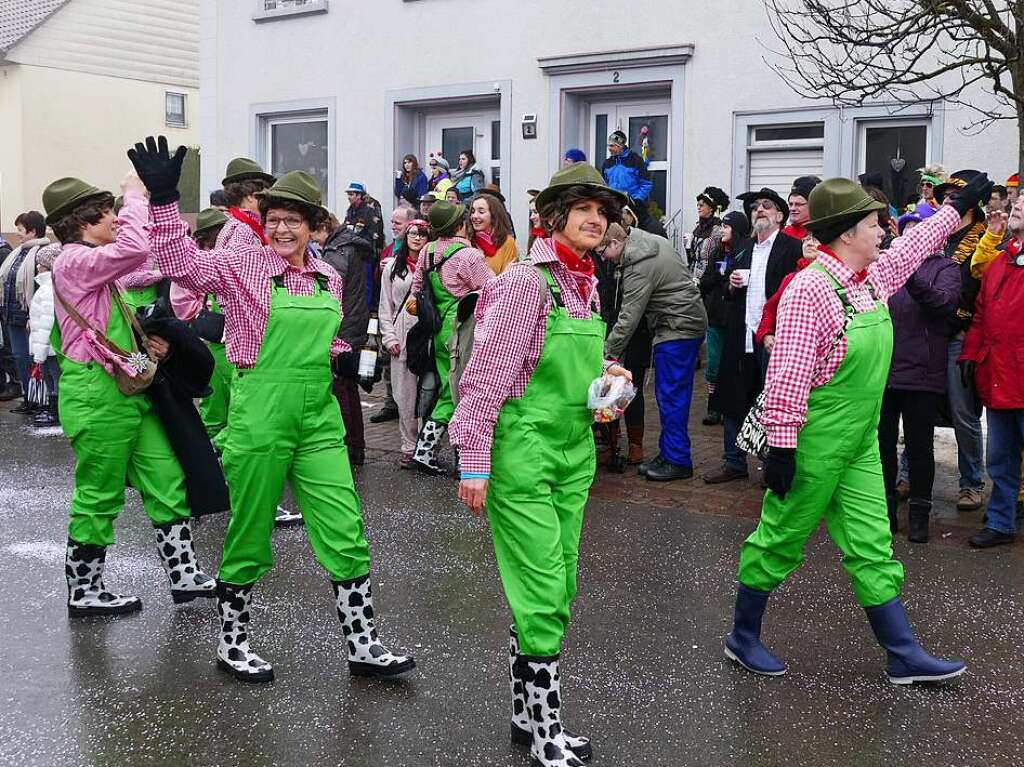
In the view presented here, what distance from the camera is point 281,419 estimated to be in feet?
16.3

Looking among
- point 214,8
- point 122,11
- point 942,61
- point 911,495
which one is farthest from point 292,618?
point 122,11

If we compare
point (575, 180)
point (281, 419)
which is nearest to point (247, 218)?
point (281, 419)

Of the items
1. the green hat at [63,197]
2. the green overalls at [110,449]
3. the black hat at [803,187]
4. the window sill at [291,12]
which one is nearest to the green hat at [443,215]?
the black hat at [803,187]

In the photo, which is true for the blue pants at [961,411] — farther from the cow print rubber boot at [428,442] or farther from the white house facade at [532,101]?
the white house facade at [532,101]

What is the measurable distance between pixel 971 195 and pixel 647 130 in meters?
9.68

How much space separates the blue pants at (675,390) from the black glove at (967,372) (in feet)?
6.88

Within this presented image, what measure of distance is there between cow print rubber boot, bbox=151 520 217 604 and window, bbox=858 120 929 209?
9.46 m

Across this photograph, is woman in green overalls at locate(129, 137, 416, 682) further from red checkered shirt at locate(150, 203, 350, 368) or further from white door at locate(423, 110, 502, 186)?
white door at locate(423, 110, 502, 186)

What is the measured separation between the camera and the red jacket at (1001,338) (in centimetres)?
744

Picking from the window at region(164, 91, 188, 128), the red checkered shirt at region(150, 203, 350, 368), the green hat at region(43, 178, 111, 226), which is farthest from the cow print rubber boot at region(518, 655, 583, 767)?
the window at region(164, 91, 188, 128)

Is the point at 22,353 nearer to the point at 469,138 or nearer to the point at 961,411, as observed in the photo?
the point at 469,138

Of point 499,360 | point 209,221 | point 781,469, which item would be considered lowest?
point 781,469

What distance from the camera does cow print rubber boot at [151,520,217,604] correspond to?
20.4 feet

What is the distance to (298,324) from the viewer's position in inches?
197
